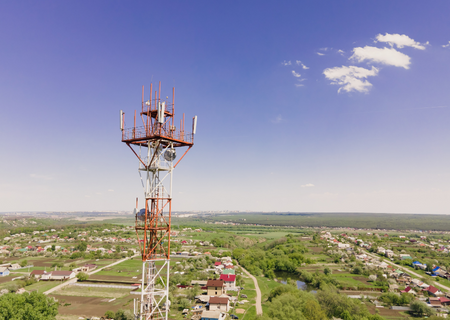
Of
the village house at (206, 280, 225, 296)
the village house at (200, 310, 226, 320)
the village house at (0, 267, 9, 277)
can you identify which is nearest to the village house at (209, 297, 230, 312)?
the village house at (200, 310, 226, 320)

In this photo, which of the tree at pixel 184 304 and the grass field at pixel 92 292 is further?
the grass field at pixel 92 292

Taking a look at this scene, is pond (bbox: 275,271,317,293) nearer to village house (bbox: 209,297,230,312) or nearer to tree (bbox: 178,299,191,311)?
village house (bbox: 209,297,230,312)

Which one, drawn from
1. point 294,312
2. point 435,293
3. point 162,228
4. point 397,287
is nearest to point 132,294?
point 294,312

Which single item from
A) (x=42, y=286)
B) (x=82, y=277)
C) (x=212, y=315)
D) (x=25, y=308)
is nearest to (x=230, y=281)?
(x=212, y=315)

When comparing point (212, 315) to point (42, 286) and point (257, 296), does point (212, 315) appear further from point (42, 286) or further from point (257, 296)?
point (42, 286)

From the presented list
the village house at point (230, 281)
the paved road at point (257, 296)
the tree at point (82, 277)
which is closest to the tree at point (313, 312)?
the paved road at point (257, 296)

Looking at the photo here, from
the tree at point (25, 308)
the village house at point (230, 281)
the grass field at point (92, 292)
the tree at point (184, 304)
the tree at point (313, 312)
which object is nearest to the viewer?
the tree at point (25, 308)

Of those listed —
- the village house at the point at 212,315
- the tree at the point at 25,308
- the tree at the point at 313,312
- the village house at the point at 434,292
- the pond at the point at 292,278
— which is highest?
the tree at the point at 25,308

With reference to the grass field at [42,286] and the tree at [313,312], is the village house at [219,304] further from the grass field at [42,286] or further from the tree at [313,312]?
the grass field at [42,286]

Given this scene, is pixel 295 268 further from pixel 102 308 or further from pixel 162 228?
pixel 162 228
